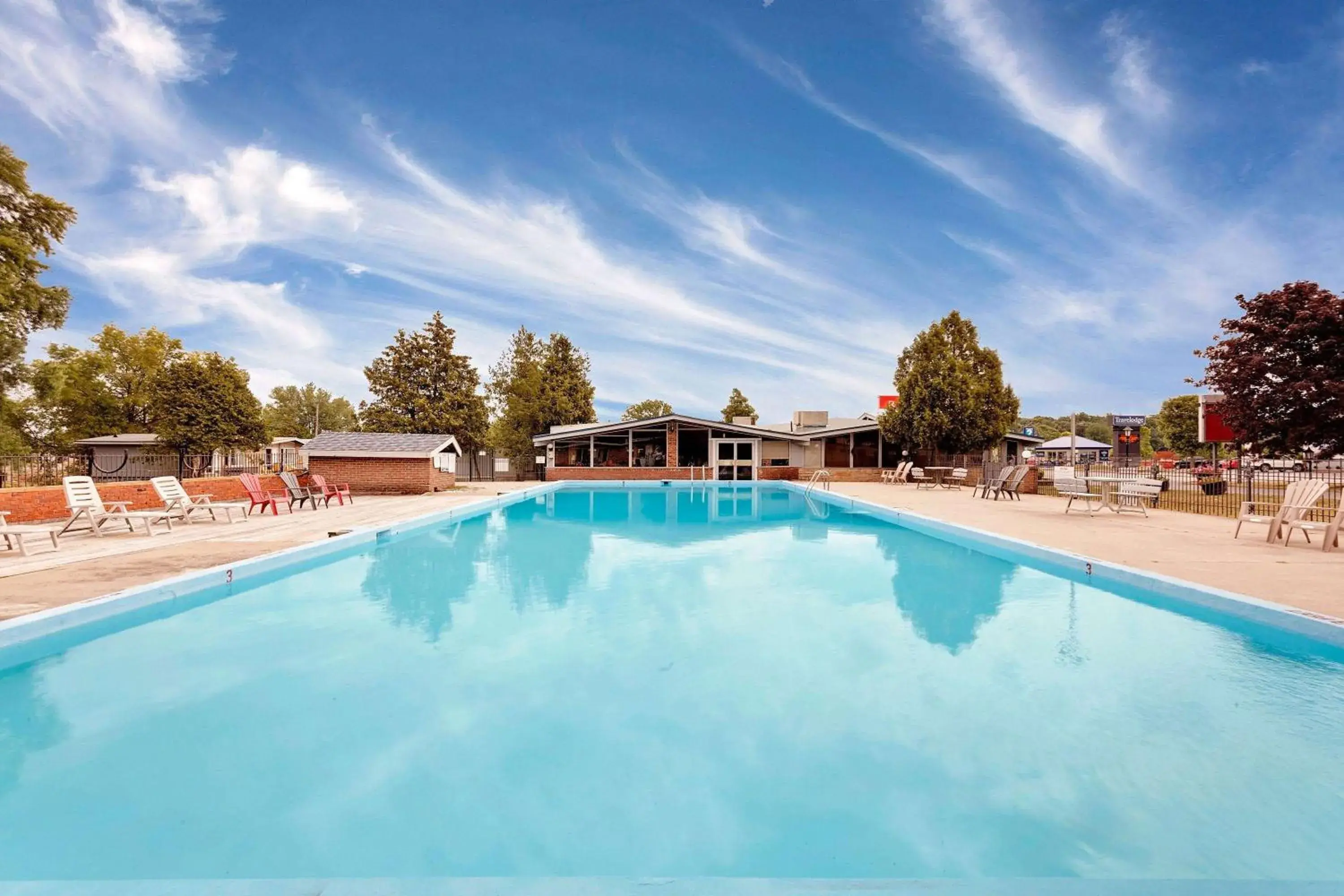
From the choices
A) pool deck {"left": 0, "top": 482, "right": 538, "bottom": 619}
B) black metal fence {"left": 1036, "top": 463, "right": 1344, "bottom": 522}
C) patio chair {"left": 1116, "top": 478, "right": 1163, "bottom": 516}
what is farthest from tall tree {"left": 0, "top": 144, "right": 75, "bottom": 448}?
black metal fence {"left": 1036, "top": 463, "right": 1344, "bottom": 522}

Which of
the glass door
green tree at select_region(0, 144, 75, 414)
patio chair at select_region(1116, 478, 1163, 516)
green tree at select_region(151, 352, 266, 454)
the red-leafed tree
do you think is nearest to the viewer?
the red-leafed tree

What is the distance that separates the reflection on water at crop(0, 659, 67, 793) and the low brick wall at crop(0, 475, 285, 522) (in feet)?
29.2

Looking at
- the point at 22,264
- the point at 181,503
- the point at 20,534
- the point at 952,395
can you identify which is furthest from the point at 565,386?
the point at 20,534

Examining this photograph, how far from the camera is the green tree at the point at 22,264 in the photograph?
18.4 meters

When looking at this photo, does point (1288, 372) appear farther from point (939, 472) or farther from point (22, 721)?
point (22, 721)

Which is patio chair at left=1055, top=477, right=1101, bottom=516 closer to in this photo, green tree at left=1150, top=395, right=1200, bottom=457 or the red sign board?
the red sign board

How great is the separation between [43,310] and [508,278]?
17.0 m

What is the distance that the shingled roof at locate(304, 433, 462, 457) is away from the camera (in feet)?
63.9

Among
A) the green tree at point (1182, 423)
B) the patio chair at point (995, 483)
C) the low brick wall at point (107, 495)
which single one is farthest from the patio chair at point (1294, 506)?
the green tree at point (1182, 423)

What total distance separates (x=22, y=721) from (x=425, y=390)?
1262 inches

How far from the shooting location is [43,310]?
66.7 feet

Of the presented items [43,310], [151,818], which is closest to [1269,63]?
[151,818]

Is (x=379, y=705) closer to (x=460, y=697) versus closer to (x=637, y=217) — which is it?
(x=460, y=697)

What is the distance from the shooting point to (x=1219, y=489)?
17297 millimetres
